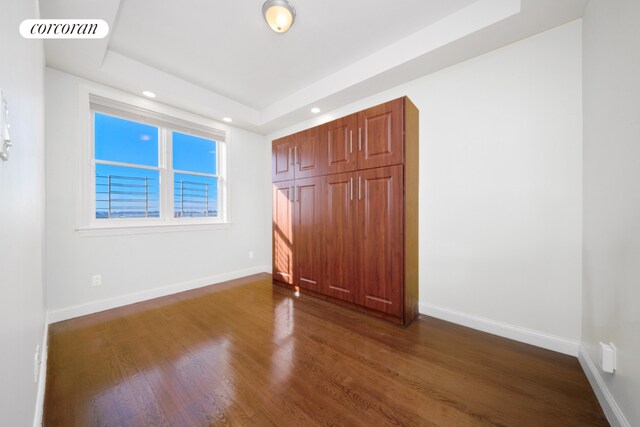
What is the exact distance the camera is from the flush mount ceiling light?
6.03 ft

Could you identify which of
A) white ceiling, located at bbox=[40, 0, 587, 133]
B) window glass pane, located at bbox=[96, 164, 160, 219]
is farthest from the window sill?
white ceiling, located at bbox=[40, 0, 587, 133]

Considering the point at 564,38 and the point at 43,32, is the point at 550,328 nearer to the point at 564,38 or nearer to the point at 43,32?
the point at 564,38

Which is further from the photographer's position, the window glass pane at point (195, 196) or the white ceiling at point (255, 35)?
the window glass pane at point (195, 196)

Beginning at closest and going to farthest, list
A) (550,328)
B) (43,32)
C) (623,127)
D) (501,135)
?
1. (43,32)
2. (623,127)
3. (550,328)
4. (501,135)

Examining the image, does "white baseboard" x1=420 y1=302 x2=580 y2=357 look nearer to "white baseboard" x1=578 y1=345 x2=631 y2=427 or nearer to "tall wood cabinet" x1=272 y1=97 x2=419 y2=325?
"white baseboard" x1=578 y1=345 x2=631 y2=427

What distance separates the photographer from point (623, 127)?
1211 millimetres

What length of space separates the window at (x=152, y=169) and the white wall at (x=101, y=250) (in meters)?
0.19

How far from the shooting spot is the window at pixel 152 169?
2.74m

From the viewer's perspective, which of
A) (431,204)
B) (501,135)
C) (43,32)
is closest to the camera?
(43,32)

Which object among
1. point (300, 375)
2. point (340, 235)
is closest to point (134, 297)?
point (300, 375)

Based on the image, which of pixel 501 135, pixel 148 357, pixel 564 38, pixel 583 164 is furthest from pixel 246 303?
pixel 564 38

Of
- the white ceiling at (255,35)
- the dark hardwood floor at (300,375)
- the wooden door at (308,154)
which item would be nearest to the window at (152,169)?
the white ceiling at (255,35)

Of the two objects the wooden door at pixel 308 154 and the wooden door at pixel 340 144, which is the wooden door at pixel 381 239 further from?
the wooden door at pixel 308 154

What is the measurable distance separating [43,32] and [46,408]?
193 centimetres
